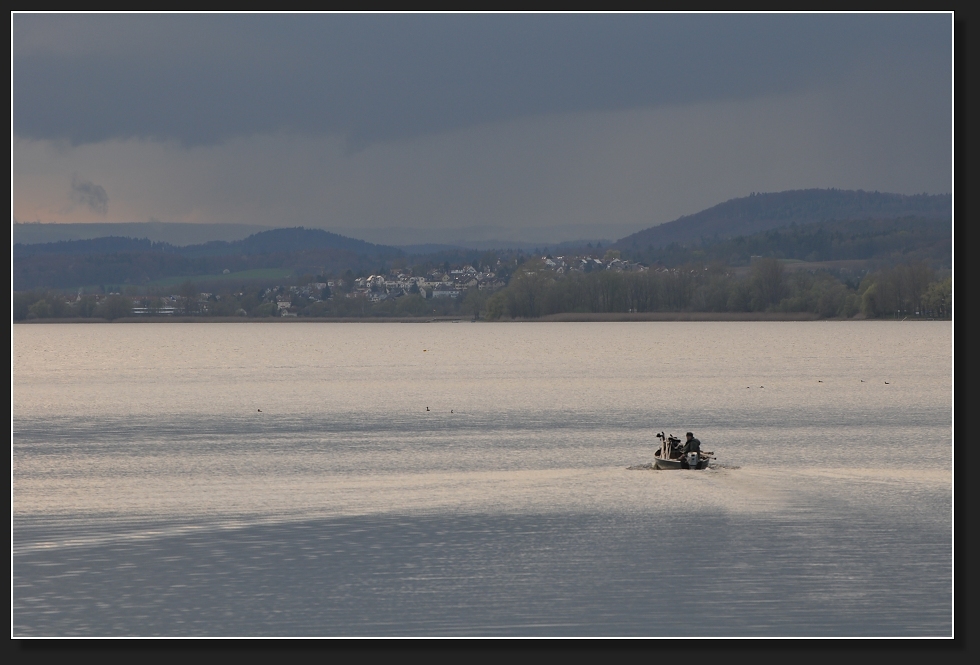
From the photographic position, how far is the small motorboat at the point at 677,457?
140 feet

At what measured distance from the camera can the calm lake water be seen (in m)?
21.9

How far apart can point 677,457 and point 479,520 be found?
12751 mm

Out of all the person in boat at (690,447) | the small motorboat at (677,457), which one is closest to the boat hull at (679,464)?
the small motorboat at (677,457)

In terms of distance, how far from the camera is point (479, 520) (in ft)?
105

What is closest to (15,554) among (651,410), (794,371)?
(651,410)

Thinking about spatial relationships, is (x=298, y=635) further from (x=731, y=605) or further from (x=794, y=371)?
(x=794, y=371)

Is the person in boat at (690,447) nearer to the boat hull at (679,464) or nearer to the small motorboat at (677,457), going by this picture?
the small motorboat at (677,457)

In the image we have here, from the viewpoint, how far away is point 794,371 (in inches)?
4678

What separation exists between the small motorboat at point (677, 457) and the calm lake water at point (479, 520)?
0.53 m

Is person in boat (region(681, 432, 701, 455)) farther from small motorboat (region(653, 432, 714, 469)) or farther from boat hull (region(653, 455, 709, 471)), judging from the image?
boat hull (region(653, 455, 709, 471))

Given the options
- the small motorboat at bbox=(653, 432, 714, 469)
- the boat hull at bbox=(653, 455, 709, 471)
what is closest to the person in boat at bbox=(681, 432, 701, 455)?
the small motorboat at bbox=(653, 432, 714, 469)

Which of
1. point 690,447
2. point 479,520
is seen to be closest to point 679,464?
point 690,447

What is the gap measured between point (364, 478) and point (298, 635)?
67.4 ft

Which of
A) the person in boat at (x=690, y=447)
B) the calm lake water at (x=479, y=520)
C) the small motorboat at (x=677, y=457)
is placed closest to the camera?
the calm lake water at (x=479, y=520)
